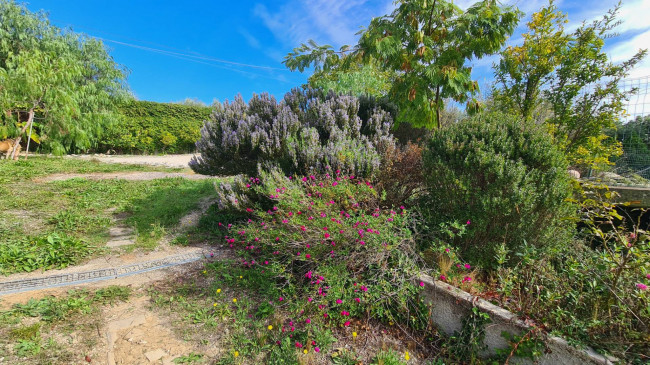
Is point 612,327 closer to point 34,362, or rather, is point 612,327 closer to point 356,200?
point 356,200

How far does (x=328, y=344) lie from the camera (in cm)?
209

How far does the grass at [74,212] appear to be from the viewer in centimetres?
330

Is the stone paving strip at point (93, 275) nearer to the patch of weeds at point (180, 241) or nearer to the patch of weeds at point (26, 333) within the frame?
the patch of weeds at point (180, 241)

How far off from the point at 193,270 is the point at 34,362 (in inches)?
58.9

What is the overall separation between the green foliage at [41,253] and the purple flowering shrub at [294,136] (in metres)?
1.95

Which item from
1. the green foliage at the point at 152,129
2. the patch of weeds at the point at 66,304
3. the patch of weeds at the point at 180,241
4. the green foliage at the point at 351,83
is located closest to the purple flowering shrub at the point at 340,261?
the patch of weeds at the point at 66,304

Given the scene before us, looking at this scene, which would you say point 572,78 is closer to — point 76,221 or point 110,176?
point 76,221

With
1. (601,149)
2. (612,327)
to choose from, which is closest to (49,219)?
(612,327)

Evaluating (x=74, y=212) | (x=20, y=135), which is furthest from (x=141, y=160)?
(x=74, y=212)

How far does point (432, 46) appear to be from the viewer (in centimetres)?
426

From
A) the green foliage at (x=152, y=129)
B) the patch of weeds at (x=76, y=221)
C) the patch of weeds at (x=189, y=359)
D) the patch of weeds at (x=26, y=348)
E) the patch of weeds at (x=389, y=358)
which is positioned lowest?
the patch of weeds at (x=189, y=359)

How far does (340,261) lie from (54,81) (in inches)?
484

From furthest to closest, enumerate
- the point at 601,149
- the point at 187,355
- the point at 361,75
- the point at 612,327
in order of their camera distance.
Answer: the point at 361,75 < the point at 601,149 < the point at 187,355 < the point at 612,327

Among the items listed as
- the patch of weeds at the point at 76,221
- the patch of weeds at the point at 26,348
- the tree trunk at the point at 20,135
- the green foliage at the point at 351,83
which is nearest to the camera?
the patch of weeds at the point at 26,348
